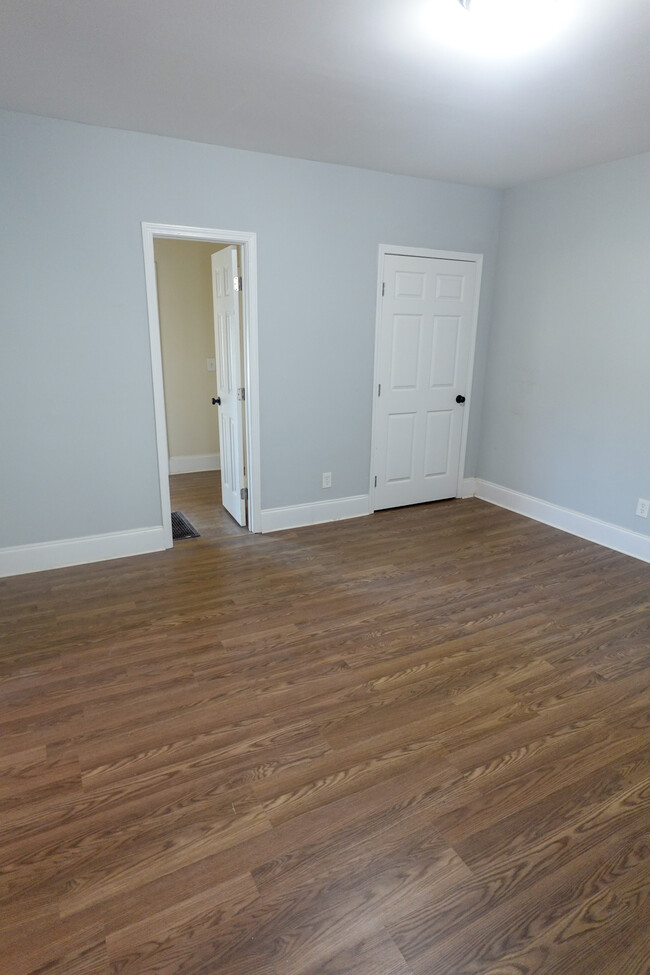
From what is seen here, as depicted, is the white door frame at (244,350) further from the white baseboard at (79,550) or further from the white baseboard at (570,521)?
the white baseboard at (570,521)

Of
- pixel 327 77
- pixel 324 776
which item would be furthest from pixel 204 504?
pixel 327 77

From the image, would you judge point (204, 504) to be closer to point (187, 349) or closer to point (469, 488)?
point (187, 349)

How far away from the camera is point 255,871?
4.89 ft

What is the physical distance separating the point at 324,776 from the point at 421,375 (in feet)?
10.9

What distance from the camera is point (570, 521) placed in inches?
159

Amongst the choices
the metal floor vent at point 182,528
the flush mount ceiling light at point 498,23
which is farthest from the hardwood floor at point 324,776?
the flush mount ceiling light at point 498,23

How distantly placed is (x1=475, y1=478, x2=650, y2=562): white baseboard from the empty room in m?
0.04

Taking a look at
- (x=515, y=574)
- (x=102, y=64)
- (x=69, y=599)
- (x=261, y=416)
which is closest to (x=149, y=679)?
(x=69, y=599)

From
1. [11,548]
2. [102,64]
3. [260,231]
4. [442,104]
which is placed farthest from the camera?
[260,231]

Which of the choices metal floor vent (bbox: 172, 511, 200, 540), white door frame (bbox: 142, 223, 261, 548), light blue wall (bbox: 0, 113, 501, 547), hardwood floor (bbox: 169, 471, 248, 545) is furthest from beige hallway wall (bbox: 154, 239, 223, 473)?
light blue wall (bbox: 0, 113, 501, 547)

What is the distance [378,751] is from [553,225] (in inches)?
152

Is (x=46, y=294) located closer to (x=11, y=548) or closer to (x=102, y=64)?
(x=102, y=64)

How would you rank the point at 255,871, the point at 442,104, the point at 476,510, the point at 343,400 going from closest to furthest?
1. the point at 255,871
2. the point at 442,104
3. the point at 343,400
4. the point at 476,510

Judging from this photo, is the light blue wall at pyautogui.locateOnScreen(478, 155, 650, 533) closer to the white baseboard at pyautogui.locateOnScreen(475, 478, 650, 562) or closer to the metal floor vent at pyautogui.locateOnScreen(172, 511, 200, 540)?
the white baseboard at pyautogui.locateOnScreen(475, 478, 650, 562)
